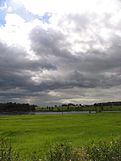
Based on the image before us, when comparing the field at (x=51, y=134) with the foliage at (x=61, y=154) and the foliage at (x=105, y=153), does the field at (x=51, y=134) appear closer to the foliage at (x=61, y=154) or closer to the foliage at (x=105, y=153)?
the foliage at (x=61, y=154)

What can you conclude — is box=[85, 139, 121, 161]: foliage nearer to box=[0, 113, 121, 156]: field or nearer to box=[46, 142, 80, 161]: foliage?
box=[46, 142, 80, 161]: foliage

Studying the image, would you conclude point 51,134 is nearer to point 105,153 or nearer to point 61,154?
point 61,154

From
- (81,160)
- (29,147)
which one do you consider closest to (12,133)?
(29,147)

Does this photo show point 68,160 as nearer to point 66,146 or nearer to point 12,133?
point 66,146

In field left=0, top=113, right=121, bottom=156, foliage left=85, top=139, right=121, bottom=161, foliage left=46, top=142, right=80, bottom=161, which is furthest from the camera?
field left=0, top=113, right=121, bottom=156

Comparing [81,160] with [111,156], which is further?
[81,160]

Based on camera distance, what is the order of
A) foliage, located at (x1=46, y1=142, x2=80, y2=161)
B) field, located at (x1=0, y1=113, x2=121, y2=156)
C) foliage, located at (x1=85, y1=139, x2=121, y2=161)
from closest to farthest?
foliage, located at (x1=85, y1=139, x2=121, y2=161)
foliage, located at (x1=46, y1=142, x2=80, y2=161)
field, located at (x1=0, y1=113, x2=121, y2=156)

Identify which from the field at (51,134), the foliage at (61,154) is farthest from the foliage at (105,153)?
the field at (51,134)

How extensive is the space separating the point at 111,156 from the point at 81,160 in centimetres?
342

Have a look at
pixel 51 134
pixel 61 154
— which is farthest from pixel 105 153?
pixel 51 134

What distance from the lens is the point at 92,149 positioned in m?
15.7

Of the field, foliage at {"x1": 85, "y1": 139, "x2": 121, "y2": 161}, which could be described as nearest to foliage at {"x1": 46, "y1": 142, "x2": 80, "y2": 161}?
foliage at {"x1": 85, "y1": 139, "x2": 121, "y2": 161}

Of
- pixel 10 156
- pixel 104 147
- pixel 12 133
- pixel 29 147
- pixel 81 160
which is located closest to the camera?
pixel 10 156

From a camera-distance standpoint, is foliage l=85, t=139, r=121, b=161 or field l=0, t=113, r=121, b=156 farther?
field l=0, t=113, r=121, b=156
